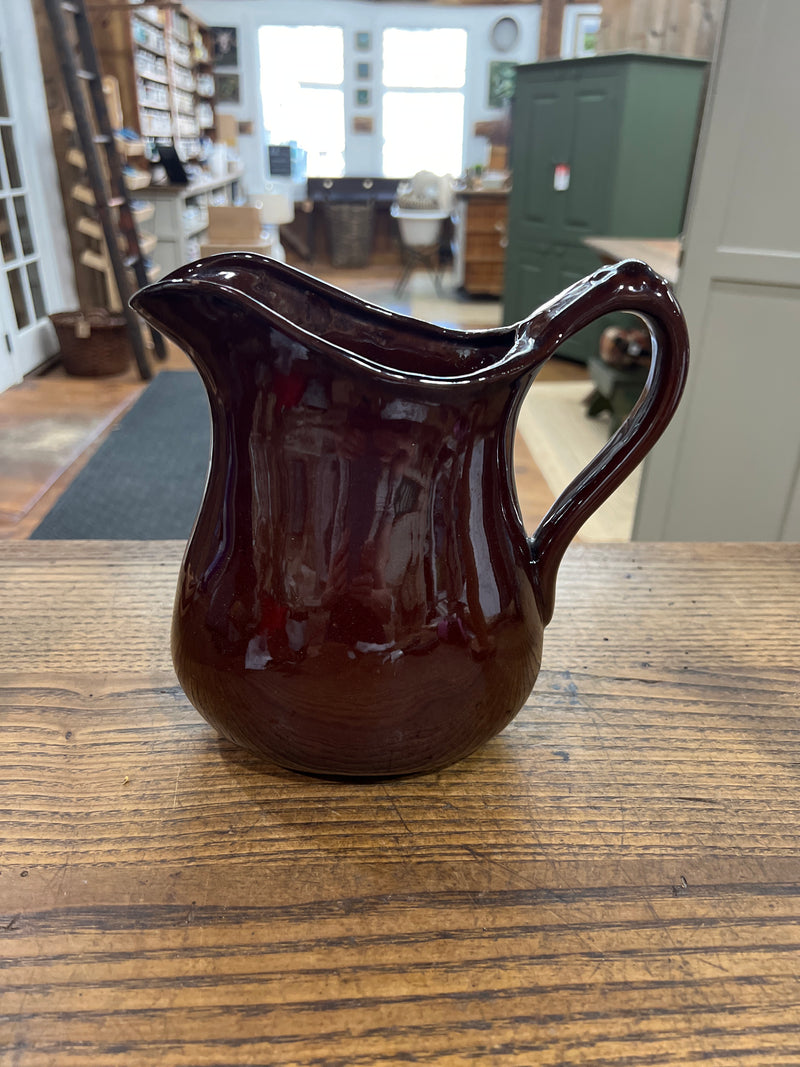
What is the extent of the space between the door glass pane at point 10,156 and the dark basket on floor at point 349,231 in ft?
13.8

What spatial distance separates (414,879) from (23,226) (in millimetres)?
3730

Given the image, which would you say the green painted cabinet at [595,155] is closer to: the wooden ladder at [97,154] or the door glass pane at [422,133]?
the wooden ladder at [97,154]

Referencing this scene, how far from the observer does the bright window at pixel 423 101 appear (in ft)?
23.5

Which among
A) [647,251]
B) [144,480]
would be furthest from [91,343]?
[647,251]

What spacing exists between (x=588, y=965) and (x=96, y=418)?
9.74 ft

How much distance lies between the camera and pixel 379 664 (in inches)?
15.0

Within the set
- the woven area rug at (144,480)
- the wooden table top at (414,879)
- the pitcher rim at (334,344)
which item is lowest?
the woven area rug at (144,480)

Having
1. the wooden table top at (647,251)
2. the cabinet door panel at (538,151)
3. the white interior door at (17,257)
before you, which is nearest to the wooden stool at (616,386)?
the wooden table top at (647,251)

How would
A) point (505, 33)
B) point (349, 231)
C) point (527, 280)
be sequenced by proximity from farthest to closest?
point (349, 231) < point (505, 33) < point (527, 280)

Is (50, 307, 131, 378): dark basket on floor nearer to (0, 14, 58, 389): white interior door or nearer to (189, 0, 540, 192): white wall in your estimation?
(0, 14, 58, 389): white interior door

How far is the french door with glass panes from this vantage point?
3.20 m

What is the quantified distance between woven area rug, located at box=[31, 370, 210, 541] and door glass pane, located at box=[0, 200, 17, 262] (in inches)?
30.7

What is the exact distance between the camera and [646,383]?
0.42 m

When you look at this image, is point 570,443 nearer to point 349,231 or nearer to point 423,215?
point 423,215
